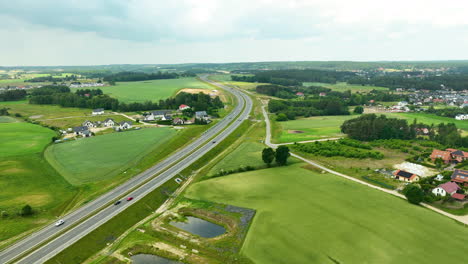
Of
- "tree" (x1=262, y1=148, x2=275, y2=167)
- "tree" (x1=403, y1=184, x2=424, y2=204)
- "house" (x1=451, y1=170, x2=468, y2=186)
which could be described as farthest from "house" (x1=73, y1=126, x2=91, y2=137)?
"house" (x1=451, y1=170, x2=468, y2=186)

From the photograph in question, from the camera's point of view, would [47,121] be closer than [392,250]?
No

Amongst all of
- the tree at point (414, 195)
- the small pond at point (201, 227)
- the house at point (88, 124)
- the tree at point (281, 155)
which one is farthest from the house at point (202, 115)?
the tree at point (414, 195)

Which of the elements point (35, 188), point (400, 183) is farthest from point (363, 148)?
point (35, 188)

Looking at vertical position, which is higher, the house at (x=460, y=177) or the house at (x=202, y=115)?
the house at (x=202, y=115)

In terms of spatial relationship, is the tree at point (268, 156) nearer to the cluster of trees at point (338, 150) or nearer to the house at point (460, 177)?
the cluster of trees at point (338, 150)

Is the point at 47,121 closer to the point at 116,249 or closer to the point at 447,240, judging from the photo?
the point at 116,249

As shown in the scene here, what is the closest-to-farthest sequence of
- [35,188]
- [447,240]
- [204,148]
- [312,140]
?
[447,240] < [35,188] < [204,148] < [312,140]

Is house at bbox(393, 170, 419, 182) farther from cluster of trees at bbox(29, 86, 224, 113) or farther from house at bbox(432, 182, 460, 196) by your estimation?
cluster of trees at bbox(29, 86, 224, 113)
